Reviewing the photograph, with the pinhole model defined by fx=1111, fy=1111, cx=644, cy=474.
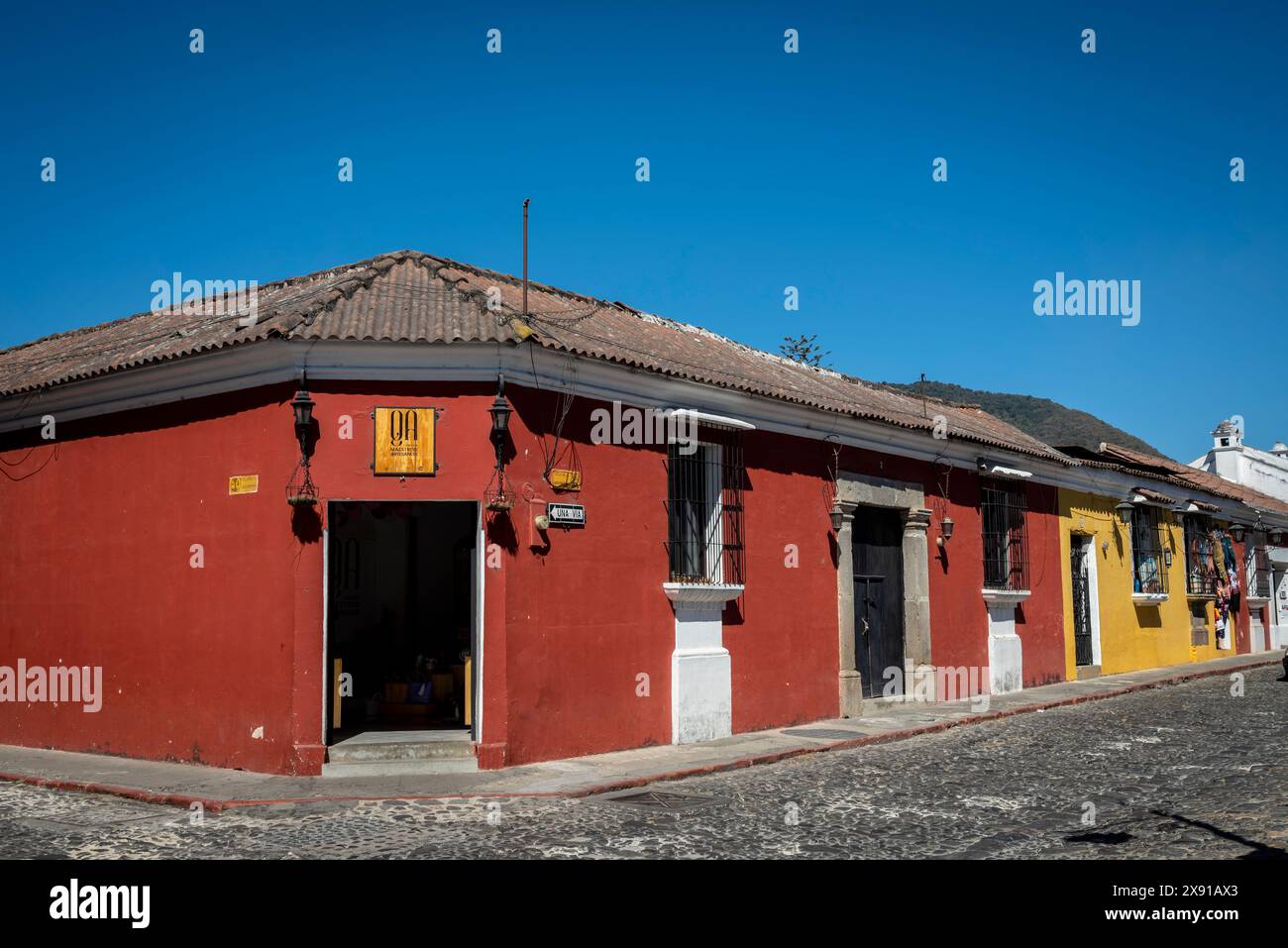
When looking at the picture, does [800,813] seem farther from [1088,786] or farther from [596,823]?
[1088,786]

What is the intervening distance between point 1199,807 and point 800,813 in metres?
2.89

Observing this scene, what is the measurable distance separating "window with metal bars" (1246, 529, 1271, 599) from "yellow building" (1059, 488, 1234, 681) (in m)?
3.48

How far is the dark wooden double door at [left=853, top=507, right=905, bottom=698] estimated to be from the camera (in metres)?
15.2

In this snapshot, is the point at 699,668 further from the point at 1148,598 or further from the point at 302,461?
the point at 1148,598

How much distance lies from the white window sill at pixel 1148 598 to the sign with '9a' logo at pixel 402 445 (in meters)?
17.0

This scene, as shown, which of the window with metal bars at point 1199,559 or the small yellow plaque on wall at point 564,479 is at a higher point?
the small yellow plaque on wall at point 564,479

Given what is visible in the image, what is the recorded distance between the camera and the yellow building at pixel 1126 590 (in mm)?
20672

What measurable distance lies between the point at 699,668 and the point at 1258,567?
22.6 metres

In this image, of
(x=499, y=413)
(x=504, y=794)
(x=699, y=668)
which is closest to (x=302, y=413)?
(x=499, y=413)

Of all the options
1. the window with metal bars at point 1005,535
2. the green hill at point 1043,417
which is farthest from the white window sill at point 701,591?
the green hill at point 1043,417

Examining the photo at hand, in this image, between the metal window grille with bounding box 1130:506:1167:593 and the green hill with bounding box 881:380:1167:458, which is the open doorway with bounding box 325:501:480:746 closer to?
the metal window grille with bounding box 1130:506:1167:593

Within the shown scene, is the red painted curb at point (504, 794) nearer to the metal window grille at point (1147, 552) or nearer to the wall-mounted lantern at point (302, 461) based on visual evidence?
the wall-mounted lantern at point (302, 461)
